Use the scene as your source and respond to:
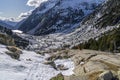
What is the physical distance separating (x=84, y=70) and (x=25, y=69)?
872 centimetres

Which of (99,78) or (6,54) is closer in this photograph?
(99,78)

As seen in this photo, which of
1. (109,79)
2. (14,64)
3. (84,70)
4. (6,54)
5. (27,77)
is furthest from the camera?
(6,54)

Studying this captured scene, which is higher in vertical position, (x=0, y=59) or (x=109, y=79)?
(x=0, y=59)

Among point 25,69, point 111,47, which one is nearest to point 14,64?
point 25,69

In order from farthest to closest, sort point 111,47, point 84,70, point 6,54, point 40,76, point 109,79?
point 111,47 → point 6,54 → point 84,70 → point 40,76 → point 109,79

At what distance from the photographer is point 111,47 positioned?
11331 cm

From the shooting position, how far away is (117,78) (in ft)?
96.3

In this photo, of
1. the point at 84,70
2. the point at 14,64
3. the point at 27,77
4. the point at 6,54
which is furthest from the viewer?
the point at 6,54

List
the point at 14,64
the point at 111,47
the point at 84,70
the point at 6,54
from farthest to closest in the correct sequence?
the point at 111,47 < the point at 6,54 < the point at 84,70 < the point at 14,64

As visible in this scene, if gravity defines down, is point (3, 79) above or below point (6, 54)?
below

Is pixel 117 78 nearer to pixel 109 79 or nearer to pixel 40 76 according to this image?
pixel 109 79

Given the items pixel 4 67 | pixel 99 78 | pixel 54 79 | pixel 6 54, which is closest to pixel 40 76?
pixel 54 79

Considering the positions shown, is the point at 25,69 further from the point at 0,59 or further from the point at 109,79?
the point at 109,79

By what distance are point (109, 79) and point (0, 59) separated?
15862 millimetres
